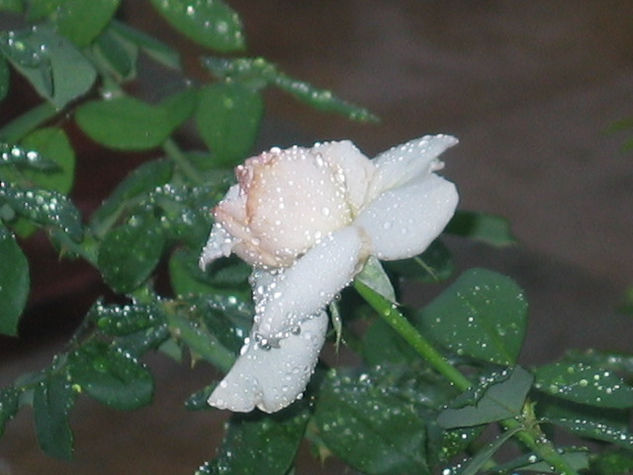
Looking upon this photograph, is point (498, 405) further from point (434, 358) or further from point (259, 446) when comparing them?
point (259, 446)

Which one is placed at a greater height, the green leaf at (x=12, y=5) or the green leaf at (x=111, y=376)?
the green leaf at (x=12, y=5)

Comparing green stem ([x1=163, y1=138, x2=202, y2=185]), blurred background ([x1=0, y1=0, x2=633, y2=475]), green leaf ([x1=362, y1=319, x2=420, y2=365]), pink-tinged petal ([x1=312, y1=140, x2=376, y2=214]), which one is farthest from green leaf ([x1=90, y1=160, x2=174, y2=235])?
blurred background ([x1=0, y1=0, x2=633, y2=475])

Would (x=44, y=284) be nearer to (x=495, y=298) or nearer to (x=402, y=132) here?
(x=402, y=132)

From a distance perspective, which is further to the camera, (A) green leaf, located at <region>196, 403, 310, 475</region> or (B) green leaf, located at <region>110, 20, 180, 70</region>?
(B) green leaf, located at <region>110, 20, 180, 70</region>

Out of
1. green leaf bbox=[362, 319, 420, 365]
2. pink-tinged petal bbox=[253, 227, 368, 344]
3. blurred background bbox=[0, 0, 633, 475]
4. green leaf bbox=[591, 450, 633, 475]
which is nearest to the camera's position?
pink-tinged petal bbox=[253, 227, 368, 344]

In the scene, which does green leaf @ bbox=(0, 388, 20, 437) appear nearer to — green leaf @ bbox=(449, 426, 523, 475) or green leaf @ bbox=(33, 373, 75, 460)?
green leaf @ bbox=(33, 373, 75, 460)

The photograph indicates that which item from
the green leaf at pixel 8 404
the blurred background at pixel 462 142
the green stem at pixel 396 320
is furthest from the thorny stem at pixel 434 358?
the blurred background at pixel 462 142

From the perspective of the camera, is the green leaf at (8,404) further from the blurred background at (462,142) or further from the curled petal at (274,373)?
the blurred background at (462,142)
